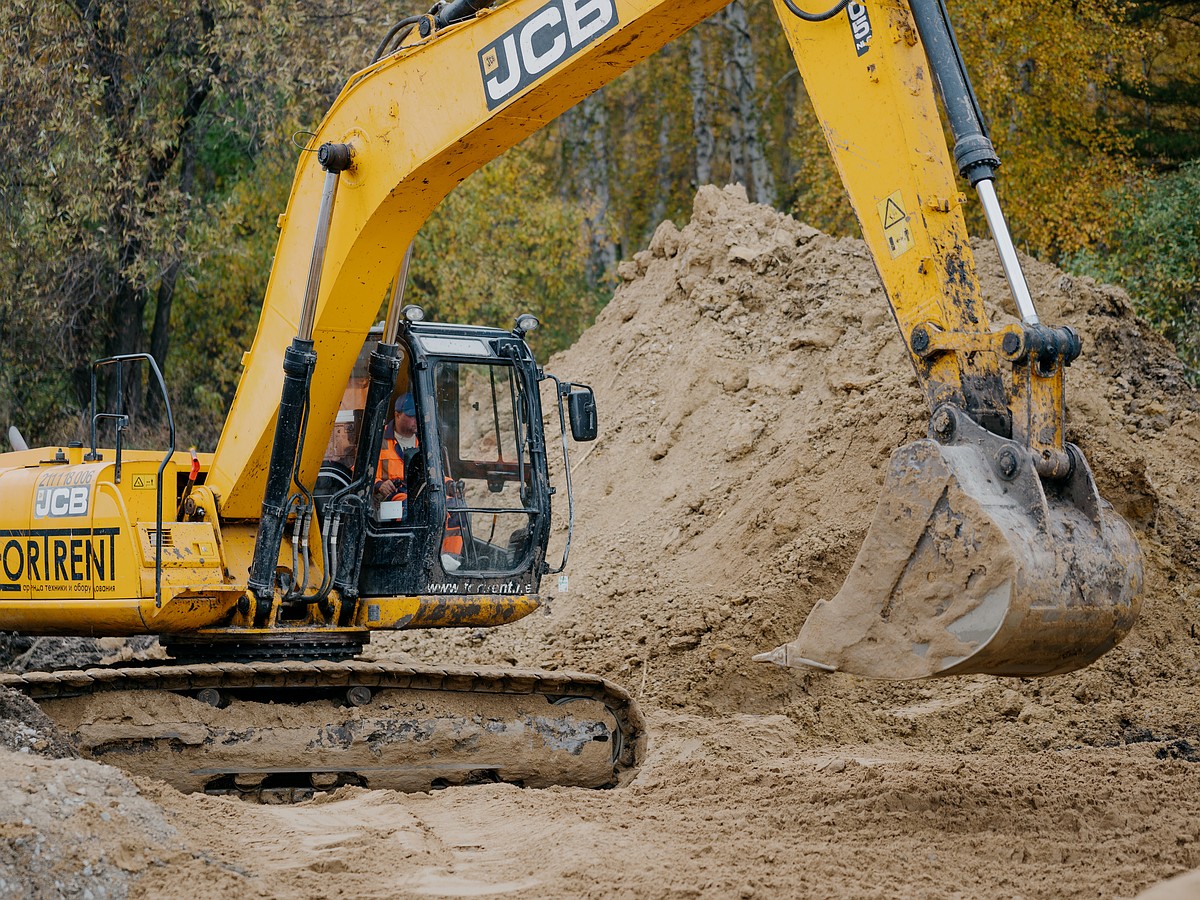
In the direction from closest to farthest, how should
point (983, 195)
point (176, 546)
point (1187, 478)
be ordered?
point (983, 195)
point (176, 546)
point (1187, 478)

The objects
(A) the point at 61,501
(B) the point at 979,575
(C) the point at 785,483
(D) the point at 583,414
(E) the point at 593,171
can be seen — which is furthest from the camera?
(E) the point at 593,171

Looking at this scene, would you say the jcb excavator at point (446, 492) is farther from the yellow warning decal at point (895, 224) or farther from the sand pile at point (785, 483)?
the sand pile at point (785, 483)

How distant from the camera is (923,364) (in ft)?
16.5

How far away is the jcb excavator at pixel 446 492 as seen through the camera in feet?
15.8

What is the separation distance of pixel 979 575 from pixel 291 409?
3441mm

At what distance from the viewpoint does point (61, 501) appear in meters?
6.80

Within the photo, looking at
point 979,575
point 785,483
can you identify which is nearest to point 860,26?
point 979,575

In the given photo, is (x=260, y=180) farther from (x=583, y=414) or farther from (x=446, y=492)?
(x=446, y=492)

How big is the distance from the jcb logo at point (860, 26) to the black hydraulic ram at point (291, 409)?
2.48m

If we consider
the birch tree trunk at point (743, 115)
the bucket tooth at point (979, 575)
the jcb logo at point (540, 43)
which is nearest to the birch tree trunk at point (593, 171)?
the birch tree trunk at point (743, 115)

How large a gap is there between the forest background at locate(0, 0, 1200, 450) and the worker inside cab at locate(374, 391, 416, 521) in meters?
8.32

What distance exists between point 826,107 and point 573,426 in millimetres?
2782

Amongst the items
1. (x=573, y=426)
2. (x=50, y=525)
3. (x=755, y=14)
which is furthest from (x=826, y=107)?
(x=755, y=14)

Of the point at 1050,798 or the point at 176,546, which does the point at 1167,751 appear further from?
the point at 176,546
